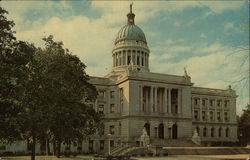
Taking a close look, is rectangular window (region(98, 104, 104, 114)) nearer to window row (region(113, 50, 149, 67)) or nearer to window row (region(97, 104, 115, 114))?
window row (region(97, 104, 115, 114))

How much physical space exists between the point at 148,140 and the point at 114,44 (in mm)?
36288

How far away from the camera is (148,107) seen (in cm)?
7138

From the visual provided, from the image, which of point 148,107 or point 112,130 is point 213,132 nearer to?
point 148,107

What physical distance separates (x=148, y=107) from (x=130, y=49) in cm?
1906

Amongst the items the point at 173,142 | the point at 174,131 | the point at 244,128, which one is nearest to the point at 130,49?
the point at 174,131

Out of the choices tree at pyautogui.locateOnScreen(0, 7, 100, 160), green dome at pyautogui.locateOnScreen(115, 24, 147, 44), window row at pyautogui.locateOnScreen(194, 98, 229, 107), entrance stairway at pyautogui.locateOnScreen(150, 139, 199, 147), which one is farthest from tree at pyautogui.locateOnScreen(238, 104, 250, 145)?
tree at pyautogui.locateOnScreen(0, 7, 100, 160)

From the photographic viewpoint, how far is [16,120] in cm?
3170

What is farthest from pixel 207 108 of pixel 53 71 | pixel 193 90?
pixel 53 71

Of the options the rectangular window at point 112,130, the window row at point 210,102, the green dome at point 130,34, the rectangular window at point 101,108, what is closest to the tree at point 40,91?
the rectangular window at point 112,130

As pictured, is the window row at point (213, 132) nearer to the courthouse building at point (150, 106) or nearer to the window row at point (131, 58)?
the courthouse building at point (150, 106)

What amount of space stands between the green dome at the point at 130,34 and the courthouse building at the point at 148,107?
38 centimetres

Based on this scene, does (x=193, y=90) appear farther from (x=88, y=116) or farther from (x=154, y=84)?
(x=88, y=116)

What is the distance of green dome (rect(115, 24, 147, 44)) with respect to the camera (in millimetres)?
86444

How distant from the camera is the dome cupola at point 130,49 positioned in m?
84.2
